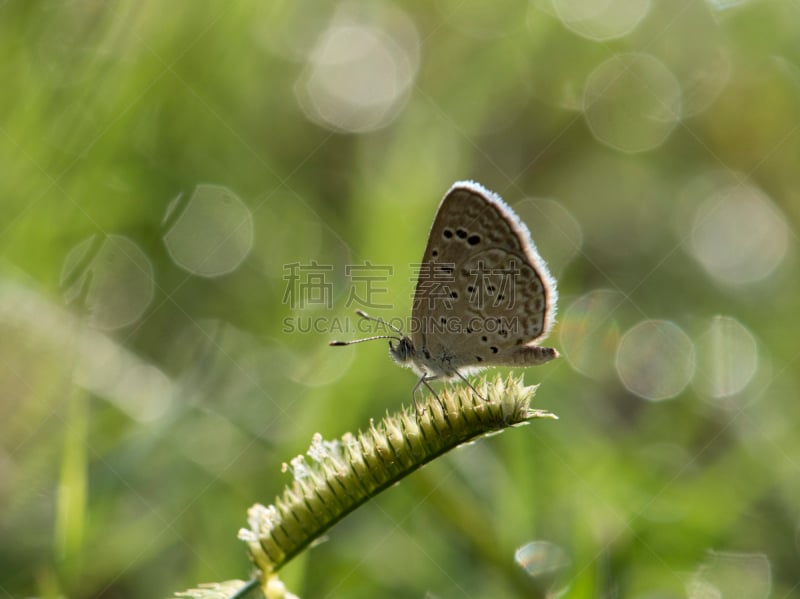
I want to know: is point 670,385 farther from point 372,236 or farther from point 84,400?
point 84,400

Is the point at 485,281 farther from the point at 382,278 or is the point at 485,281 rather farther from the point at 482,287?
the point at 382,278

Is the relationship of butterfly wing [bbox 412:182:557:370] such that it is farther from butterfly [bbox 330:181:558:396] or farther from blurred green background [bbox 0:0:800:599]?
blurred green background [bbox 0:0:800:599]

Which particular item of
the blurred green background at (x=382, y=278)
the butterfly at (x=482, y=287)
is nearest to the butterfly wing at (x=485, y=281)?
the butterfly at (x=482, y=287)

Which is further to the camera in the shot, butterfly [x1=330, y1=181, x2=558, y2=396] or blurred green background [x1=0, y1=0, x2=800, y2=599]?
blurred green background [x1=0, y1=0, x2=800, y2=599]

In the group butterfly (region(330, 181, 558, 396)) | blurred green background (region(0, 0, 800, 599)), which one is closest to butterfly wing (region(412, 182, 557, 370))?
butterfly (region(330, 181, 558, 396))

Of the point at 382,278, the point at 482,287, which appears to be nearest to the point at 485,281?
the point at 482,287

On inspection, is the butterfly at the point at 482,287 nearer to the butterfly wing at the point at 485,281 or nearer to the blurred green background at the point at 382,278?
the butterfly wing at the point at 485,281
